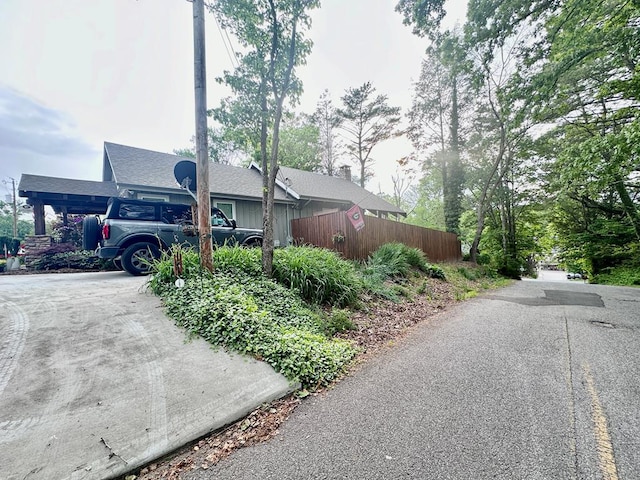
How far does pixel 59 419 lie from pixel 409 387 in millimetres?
2839

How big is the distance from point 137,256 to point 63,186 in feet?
22.1

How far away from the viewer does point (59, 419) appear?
1812 millimetres

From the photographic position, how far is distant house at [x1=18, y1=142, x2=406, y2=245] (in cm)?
913

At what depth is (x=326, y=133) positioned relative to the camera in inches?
935

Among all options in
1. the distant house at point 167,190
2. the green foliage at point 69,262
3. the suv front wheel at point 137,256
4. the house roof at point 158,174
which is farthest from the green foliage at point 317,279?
the green foliage at point 69,262

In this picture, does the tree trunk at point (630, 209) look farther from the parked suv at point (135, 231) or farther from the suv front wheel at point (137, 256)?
the suv front wheel at point (137, 256)

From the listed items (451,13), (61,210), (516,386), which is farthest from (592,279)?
(61,210)

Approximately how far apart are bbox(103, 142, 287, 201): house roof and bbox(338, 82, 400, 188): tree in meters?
11.8

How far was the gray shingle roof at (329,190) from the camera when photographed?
13.6m

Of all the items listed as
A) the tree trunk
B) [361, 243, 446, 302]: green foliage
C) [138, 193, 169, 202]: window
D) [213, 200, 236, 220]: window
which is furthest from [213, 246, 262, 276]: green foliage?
the tree trunk

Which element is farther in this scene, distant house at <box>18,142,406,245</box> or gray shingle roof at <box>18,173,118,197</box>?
distant house at <box>18,142,406,245</box>

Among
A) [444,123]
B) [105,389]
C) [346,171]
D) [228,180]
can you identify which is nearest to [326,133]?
[346,171]

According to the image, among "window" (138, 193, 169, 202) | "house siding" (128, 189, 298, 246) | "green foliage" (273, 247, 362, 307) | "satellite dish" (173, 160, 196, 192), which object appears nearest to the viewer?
"green foliage" (273, 247, 362, 307)

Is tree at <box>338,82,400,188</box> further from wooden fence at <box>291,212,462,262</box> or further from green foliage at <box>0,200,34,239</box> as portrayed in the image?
green foliage at <box>0,200,34,239</box>
